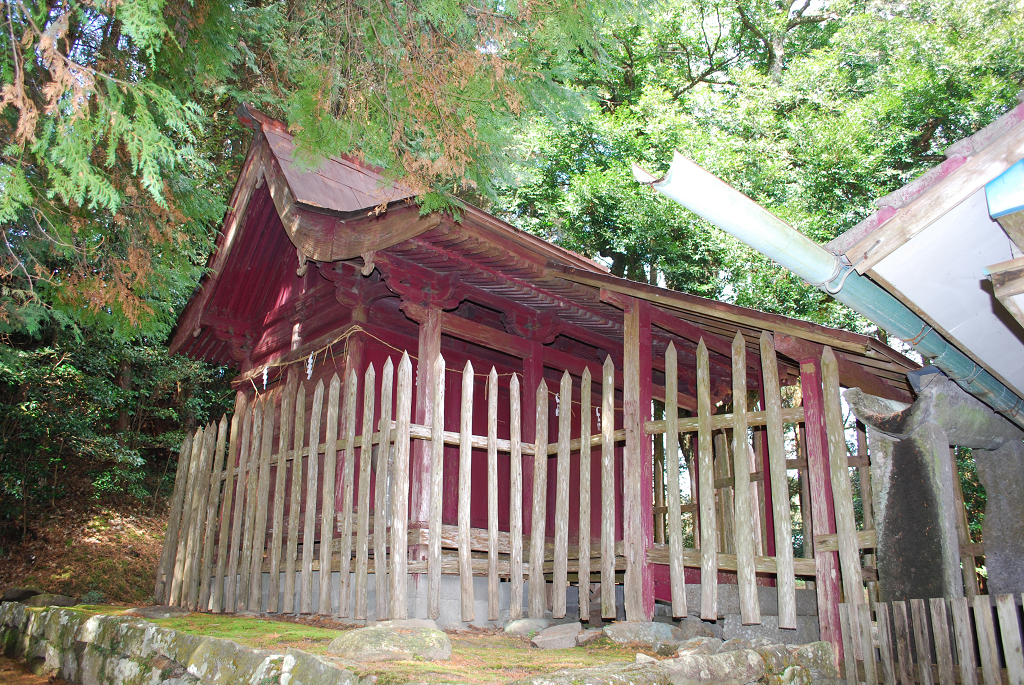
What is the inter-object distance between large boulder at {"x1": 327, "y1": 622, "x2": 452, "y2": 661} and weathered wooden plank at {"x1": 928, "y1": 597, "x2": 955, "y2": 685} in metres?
2.73

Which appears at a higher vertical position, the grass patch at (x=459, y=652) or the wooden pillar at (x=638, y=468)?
the wooden pillar at (x=638, y=468)

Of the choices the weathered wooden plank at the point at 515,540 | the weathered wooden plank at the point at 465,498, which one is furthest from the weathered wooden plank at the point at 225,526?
the weathered wooden plank at the point at 515,540

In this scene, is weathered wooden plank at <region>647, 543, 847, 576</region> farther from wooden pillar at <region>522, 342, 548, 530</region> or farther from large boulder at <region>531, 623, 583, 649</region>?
wooden pillar at <region>522, 342, 548, 530</region>

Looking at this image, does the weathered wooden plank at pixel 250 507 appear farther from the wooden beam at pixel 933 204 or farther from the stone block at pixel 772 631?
the wooden beam at pixel 933 204

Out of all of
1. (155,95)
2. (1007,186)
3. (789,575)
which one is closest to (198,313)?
(155,95)

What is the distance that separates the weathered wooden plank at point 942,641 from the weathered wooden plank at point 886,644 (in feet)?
0.90

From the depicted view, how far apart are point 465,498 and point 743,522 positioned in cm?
204

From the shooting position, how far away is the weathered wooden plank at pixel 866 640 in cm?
465

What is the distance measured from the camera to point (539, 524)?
19.6ft

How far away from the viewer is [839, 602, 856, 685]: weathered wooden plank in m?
4.74

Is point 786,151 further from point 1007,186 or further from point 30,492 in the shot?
point 30,492

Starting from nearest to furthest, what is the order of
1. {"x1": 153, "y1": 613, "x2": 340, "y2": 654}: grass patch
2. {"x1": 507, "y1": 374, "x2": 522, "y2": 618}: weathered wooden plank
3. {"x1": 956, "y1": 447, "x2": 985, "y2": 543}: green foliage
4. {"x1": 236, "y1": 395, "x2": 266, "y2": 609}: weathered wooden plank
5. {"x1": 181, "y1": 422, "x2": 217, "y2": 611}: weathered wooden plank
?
{"x1": 153, "y1": 613, "x2": 340, "y2": 654}: grass patch < {"x1": 507, "y1": 374, "x2": 522, "y2": 618}: weathered wooden plank < {"x1": 236, "y1": 395, "x2": 266, "y2": 609}: weathered wooden plank < {"x1": 181, "y1": 422, "x2": 217, "y2": 611}: weathered wooden plank < {"x1": 956, "y1": 447, "x2": 985, "y2": 543}: green foliage

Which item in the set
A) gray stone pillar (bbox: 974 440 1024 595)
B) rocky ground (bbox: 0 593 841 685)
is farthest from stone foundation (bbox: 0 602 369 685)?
gray stone pillar (bbox: 974 440 1024 595)

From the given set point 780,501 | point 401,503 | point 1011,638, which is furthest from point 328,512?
point 1011,638
